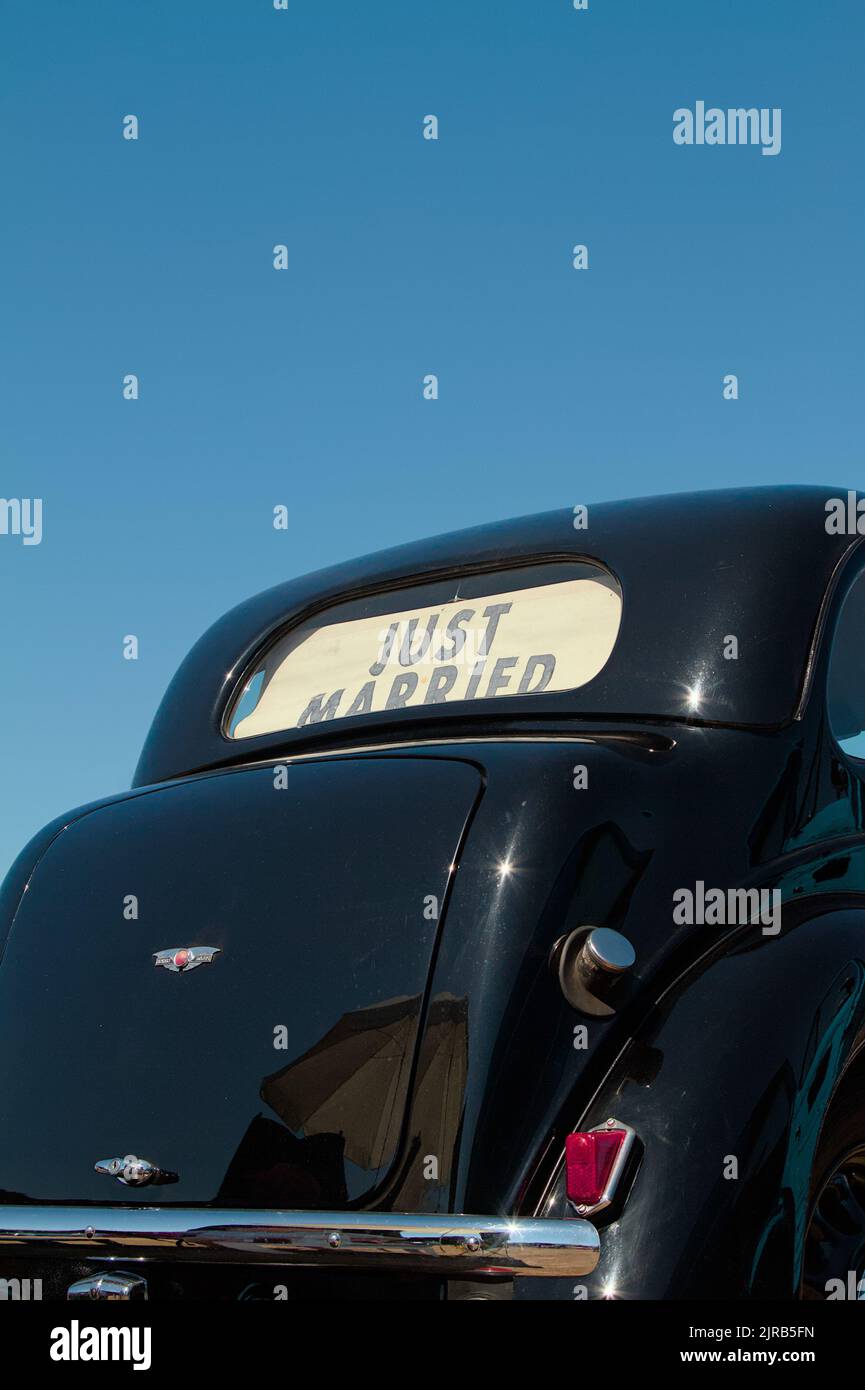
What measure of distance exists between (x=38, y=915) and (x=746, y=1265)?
176 cm

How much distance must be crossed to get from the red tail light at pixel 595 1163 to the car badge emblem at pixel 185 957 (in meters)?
0.87

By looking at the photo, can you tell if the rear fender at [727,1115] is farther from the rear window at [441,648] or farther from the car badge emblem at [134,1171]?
the rear window at [441,648]

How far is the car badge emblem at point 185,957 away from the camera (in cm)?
313

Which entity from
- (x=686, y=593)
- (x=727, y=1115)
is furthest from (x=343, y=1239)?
(x=686, y=593)

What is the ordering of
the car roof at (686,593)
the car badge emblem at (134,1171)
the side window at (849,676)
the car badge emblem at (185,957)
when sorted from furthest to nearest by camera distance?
1. the side window at (849,676)
2. the car roof at (686,593)
3. the car badge emblem at (185,957)
4. the car badge emblem at (134,1171)

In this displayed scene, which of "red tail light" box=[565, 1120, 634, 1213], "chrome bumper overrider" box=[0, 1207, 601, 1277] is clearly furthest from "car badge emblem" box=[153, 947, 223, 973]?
"red tail light" box=[565, 1120, 634, 1213]

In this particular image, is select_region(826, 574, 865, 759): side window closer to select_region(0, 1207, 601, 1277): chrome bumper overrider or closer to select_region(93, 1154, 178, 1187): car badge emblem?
select_region(0, 1207, 601, 1277): chrome bumper overrider

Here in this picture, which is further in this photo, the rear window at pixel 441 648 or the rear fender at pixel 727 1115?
the rear window at pixel 441 648

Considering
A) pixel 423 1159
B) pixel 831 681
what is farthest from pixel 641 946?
pixel 831 681

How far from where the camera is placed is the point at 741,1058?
2.81 m

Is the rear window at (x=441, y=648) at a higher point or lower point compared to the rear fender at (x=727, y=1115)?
higher

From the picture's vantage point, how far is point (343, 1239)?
103 inches

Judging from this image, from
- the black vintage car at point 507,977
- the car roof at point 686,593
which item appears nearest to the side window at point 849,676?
the black vintage car at point 507,977

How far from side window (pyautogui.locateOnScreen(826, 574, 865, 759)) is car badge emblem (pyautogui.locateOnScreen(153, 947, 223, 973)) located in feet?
5.09
